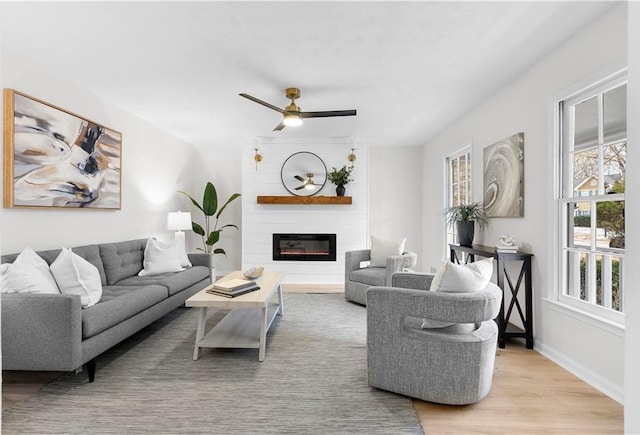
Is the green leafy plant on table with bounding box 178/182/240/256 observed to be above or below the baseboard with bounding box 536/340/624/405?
above

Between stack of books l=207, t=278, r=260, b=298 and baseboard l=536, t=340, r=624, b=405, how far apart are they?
8.17 feet

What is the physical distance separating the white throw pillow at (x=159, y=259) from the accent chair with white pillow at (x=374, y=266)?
2.14 metres

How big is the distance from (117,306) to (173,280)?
0.97 metres

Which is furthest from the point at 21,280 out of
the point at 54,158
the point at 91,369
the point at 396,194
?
the point at 396,194

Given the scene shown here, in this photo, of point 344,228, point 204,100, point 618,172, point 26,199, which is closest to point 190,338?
point 26,199

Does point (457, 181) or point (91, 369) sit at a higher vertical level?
point (457, 181)

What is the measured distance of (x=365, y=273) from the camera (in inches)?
166

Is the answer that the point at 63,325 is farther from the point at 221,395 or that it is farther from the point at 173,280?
the point at 173,280

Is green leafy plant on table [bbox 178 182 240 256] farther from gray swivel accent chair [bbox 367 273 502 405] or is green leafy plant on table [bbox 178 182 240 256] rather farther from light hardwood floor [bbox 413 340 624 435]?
light hardwood floor [bbox 413 340 624 435]

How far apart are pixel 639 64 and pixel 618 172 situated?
184cm

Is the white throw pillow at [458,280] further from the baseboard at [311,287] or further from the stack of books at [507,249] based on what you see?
the baseboard at [311,287]

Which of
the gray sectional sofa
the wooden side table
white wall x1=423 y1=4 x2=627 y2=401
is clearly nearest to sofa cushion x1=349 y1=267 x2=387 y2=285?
white wall x1=423 y1=4 x2=627 y2=401

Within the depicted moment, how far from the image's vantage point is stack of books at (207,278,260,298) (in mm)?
2779

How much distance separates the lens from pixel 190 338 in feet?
10.3
